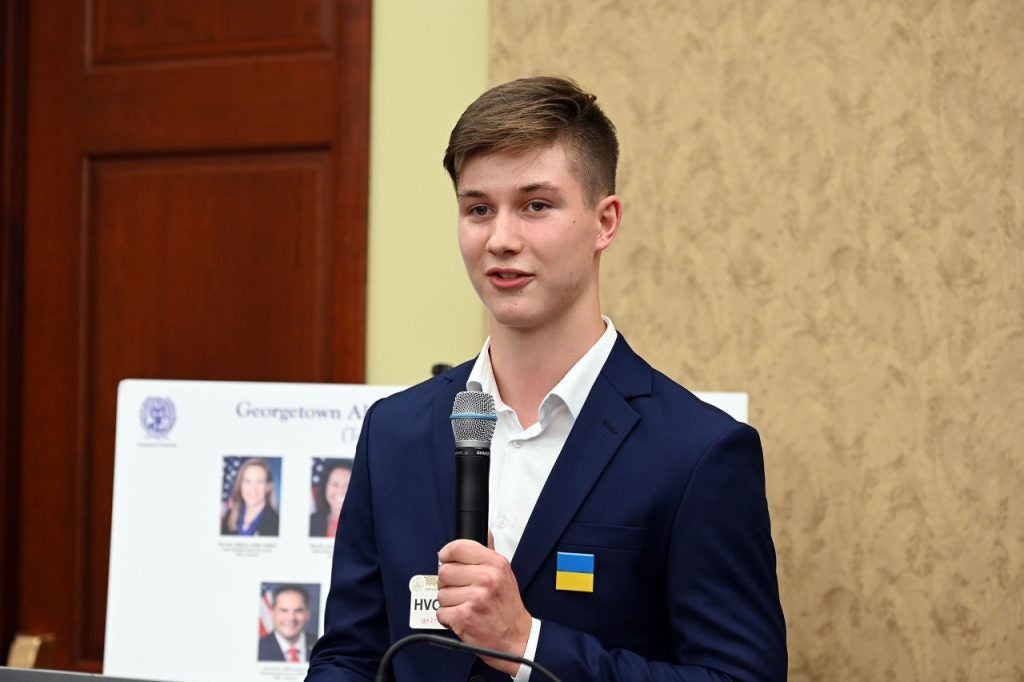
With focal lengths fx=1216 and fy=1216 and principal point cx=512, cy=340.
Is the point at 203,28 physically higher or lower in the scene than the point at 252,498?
higher

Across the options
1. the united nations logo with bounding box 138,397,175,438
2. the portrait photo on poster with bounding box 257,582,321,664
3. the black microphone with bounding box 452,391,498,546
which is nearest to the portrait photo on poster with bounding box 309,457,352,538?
the portrait photo on poster with bounding box 257,582,321,664

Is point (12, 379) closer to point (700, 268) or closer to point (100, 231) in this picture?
point (100, 231)

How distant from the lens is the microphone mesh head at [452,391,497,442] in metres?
1.39

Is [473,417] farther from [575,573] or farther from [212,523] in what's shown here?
[212,523]

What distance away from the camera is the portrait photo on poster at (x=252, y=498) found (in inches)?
105

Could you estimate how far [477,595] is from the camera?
52.8 inches

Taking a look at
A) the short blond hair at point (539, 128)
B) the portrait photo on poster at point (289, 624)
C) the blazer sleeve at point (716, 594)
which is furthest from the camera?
the portrait photo on poster at point (289, 624)

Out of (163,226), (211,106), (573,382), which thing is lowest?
(573,382)

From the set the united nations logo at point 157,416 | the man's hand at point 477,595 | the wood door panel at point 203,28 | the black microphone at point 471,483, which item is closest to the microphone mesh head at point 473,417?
the black microphone at point 471,483

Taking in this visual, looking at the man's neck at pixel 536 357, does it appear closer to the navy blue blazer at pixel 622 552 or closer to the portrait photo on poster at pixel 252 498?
the navy blue blazer at pixel 622 552

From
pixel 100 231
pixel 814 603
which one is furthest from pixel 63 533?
pixel 814 603

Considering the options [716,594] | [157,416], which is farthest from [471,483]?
[157,416]

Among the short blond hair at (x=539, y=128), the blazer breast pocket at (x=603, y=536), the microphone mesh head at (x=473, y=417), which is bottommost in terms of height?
the blazer breast pocket at (x=603, y=536)

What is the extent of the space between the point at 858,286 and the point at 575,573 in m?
1.47
